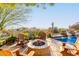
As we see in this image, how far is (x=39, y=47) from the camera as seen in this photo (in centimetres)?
329

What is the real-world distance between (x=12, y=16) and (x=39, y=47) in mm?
470

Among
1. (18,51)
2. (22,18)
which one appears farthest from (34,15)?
(18,51)

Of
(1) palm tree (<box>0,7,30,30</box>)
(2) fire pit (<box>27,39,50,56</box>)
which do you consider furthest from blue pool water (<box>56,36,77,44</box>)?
(1) palm tree (<box>0,7,30,30</box>)

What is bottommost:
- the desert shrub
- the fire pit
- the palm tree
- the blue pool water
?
the fire pit

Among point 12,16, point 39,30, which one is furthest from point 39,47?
point 12,16

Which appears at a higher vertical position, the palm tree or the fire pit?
the palm tree

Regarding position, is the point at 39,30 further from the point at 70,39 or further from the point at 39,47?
the point at 70,39

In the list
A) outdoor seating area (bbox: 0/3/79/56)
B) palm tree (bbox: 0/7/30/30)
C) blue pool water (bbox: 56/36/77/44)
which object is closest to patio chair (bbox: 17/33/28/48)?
outdoor seating area (bbox: 0/3/79/56)

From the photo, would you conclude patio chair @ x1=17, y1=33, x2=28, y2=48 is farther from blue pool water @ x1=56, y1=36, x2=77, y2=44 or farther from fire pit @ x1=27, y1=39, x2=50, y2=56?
blue pool water @ x1=56, y1=36, x2=77, y2=44

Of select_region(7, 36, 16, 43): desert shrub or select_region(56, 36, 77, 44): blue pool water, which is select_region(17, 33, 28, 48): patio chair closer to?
select_region(7, 36, 16, 43): desert shrub

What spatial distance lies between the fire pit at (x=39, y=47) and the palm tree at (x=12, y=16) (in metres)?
0.30

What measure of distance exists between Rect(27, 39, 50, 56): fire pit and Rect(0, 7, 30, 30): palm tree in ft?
0.97

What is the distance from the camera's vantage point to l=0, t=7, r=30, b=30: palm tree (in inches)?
130

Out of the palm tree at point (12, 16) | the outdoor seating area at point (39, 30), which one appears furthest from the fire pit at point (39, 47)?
the palm tree at point (12, 16)
